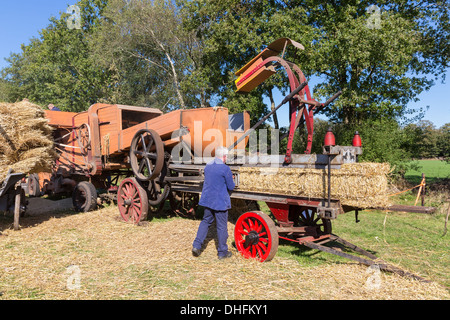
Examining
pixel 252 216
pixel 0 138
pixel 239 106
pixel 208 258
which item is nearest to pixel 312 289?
pixel 252 216

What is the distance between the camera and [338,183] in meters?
4.51

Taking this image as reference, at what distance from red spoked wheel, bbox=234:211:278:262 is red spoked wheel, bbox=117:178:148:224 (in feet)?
9.94

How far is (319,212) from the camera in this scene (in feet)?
14.8

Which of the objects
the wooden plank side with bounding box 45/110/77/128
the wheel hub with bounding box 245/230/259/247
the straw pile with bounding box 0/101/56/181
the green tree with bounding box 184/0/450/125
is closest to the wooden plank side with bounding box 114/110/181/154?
the straw pile with bounding box 0/101/56/181

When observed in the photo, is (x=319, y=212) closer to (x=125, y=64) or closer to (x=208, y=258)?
(x=208, y=258)

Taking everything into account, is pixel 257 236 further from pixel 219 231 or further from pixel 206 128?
pixel 206 128

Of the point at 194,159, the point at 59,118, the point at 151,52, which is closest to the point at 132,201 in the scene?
the point at 194,159

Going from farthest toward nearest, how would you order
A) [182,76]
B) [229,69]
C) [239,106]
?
1. [182,76]
2. [229,69]
3. [239,106]

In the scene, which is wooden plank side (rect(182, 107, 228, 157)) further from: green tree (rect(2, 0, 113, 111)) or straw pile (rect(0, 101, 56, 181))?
green tree (rect(2, 0, 113, 111))

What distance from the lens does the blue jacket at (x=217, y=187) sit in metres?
5.11

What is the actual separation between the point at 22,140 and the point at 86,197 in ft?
9.06

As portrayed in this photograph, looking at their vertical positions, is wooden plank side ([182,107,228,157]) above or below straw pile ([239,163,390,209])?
above

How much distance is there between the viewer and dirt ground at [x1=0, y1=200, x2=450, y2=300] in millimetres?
3797

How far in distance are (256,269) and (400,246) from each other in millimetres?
3287
